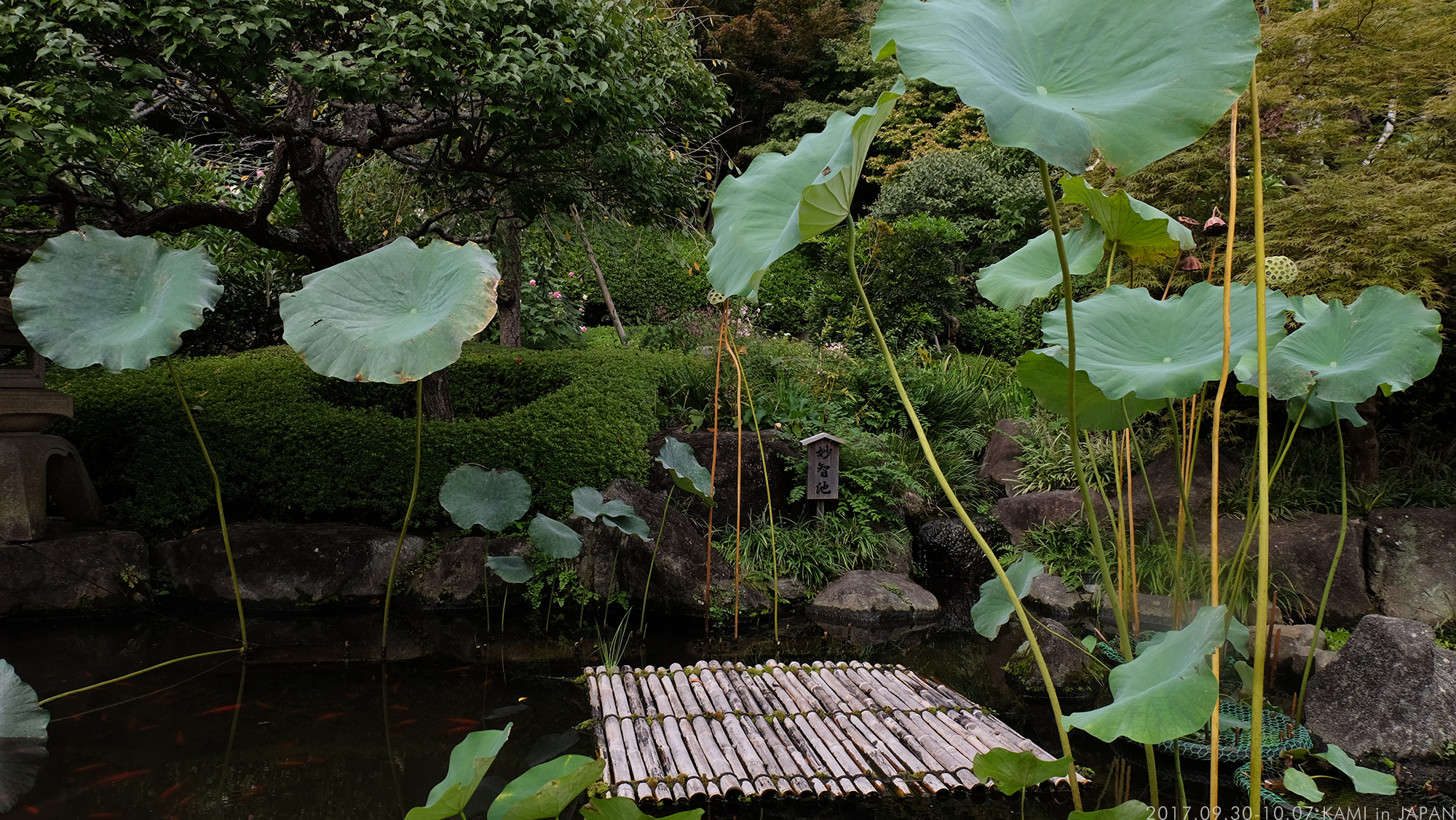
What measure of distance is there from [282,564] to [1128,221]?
4.52 metres

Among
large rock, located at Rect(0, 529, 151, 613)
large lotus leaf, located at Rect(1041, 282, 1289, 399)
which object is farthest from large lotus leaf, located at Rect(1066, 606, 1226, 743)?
large rock, located at Rect(0, 529, 151, 613)

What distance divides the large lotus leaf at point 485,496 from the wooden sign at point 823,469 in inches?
76.1

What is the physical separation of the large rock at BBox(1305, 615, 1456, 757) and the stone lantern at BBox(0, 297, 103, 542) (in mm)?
6089

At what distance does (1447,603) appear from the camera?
4.01 metres

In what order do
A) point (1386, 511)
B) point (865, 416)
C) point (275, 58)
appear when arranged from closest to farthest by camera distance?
1. point (275, 58)
2. point (1386, 511)
3. point (865, 416)

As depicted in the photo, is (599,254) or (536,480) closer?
(536,480)

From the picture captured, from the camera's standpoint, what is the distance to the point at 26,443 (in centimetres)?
416

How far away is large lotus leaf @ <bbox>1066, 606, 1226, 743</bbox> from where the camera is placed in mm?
1140

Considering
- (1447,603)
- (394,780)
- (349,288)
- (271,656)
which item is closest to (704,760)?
(394,780)

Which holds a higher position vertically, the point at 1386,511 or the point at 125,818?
the point at 1386,511

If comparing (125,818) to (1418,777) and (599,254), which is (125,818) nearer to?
(1418,777)

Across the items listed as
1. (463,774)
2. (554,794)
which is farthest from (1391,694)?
(463,774)

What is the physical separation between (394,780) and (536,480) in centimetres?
234

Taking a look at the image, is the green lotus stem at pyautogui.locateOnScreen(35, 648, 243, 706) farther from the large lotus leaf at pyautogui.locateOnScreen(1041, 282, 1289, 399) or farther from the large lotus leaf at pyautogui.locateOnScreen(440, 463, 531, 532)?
the large lotus leaf at pyautogui.locateOnScreen(1041, 282, 1289, 399)
